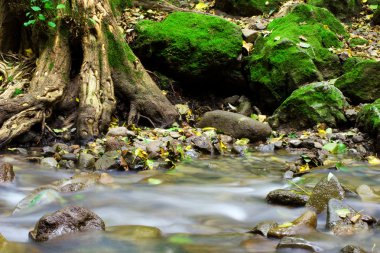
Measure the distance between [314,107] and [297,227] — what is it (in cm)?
445

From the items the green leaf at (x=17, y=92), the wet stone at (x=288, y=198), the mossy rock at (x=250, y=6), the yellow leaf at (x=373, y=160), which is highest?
the mossy rock at (x=250, y=6)

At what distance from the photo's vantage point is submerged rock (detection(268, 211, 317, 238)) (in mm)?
2586

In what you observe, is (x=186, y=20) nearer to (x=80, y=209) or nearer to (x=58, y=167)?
(x=58, y=167)

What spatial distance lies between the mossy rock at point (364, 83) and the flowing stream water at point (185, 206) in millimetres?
2612

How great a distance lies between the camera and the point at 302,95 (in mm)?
6906

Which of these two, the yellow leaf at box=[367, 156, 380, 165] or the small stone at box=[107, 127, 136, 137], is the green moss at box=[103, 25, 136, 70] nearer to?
the small stone at box=[107, 127, 136, 137]

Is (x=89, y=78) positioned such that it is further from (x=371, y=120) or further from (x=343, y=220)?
(x=343, y=220)

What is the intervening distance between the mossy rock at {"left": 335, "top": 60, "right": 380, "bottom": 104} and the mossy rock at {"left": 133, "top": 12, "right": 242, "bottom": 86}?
224cm

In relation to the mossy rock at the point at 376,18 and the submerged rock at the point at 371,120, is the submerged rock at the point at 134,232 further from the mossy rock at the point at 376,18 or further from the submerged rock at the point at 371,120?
the mossy rock at the point at 376,18

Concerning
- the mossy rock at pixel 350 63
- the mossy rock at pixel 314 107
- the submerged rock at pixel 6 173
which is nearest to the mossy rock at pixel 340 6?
the mossy rock at pixel 350 63

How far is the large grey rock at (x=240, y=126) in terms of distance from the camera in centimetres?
634

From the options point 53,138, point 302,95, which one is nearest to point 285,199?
point 53,138

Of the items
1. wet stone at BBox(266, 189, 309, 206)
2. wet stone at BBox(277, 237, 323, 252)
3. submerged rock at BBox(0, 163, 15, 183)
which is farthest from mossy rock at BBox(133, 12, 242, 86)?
wet stone at BBox(277, 237, 323, 252)

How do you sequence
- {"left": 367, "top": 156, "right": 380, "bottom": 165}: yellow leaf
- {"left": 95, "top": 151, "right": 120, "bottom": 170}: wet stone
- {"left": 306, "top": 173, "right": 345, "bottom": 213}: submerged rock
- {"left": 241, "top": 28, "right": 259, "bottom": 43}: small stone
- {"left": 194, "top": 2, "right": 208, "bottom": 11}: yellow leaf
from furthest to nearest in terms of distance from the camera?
{"left": 194, "top": 2, "right": 208, "bottom": 11}: yellow leaf < {"left": 241, "top": 28, "right": 259, "bottom": 43}: small stone < {"left": 367, "top": 156, "right": 380, "bottom": 165}: yellow leaf < {"left": 95, "top": 151, "right": 120, "bottom": 170}: wet stone < {"left": 306, "top": 173, "right": 345, "bottom": 213}: submerged rock
